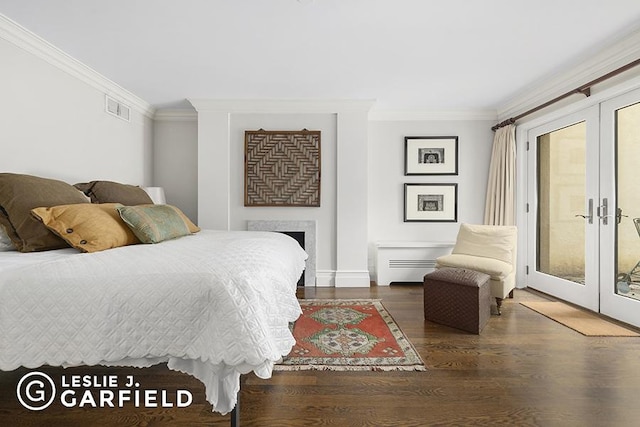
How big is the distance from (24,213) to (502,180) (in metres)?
4.90

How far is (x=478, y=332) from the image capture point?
2781 millimetres

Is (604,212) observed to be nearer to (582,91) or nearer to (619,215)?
(619,215)

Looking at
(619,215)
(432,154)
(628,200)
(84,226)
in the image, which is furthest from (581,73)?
(84,226)

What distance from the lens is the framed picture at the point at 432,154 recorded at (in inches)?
192

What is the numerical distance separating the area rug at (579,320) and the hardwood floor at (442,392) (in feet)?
0.52

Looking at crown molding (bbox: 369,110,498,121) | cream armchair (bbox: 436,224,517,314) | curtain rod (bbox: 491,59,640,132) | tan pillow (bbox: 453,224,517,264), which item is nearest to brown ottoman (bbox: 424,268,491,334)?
cream armchair (bbox: 436,224,517,314)

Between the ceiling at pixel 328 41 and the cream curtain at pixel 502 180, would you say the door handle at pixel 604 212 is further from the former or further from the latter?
the ceiling at pixel 328 41

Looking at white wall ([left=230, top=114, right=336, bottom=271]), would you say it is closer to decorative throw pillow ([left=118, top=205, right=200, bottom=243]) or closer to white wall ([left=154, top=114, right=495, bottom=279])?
white wall ([left=154, top=114, right=495, bottom=279])

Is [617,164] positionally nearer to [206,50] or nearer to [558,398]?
[558,398]

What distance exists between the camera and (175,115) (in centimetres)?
490

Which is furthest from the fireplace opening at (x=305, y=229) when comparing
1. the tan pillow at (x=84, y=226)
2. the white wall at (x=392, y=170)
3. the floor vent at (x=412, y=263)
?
the tan pillow at (x=84, y=226)

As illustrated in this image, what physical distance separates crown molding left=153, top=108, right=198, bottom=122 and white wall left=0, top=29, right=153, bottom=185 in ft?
1.78

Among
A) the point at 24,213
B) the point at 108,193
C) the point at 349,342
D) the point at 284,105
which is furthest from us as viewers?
the point at 284,105

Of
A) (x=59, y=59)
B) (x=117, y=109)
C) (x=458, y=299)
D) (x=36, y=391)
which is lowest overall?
(x=36, y=391)
